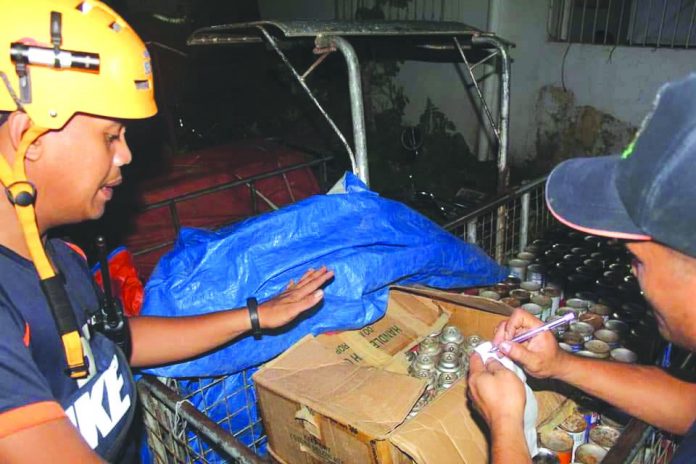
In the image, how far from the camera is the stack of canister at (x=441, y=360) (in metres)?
2.20

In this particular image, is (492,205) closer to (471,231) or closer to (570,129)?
(471,231)

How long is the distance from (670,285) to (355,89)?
2.17 meters

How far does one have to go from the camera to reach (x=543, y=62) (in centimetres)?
755

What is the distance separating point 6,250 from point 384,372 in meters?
1.39

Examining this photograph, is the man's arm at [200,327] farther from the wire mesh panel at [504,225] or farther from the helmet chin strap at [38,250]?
the wire mesh panel at [504,225]

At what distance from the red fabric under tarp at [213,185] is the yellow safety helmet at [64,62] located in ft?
10.7

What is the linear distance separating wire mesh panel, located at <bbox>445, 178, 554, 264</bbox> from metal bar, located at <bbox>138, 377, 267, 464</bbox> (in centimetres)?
182

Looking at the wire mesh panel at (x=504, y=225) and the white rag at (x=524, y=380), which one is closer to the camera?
the white rag at (x=524, y=380)

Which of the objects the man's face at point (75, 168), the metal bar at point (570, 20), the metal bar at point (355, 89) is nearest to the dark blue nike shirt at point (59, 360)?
the man's face at point (75, 168)

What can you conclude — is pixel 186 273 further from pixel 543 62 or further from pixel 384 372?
pixel 543 62

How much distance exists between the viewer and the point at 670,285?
1156mm

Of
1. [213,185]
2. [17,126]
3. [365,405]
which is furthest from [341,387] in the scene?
[213,185]

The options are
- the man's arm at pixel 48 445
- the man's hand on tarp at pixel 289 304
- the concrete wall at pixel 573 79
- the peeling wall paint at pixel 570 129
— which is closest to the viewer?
the man's arm at pixel 48 445

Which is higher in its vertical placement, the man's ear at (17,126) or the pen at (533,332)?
the man's ear at (17,126)
